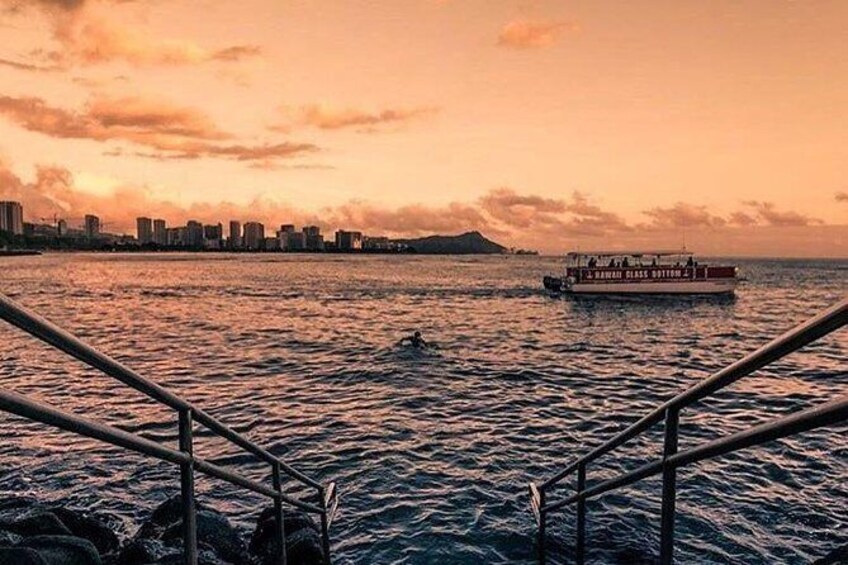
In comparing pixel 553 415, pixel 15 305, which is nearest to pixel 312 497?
pixel 553 415

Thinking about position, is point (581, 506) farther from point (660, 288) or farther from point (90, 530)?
point (660, 288)

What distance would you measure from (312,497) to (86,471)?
530cm

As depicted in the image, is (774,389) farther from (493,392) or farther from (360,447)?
(360,447)

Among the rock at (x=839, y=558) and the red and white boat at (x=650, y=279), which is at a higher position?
the rock at (x=839, y=558)

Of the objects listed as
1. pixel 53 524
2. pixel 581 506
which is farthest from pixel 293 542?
pixel 581 506

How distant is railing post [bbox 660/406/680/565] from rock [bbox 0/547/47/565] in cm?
428

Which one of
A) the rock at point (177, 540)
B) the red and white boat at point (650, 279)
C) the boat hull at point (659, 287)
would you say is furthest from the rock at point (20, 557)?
the boat hull at point (659, 287)

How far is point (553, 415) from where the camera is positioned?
57.8 feet

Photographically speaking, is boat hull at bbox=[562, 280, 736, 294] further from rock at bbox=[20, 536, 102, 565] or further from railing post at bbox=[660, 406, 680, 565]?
railing post at bbox=[660, 406, 680, 565]

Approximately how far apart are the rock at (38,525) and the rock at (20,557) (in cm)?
213

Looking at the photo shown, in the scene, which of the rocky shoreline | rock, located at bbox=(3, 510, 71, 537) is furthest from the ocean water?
rock, located at bbox=(3, 510, 71, 537)

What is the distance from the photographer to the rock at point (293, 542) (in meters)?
7.13

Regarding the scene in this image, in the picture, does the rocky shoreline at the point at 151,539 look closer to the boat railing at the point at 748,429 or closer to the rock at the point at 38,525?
the rock at the point at 38,525

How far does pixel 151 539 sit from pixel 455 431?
986 cm
